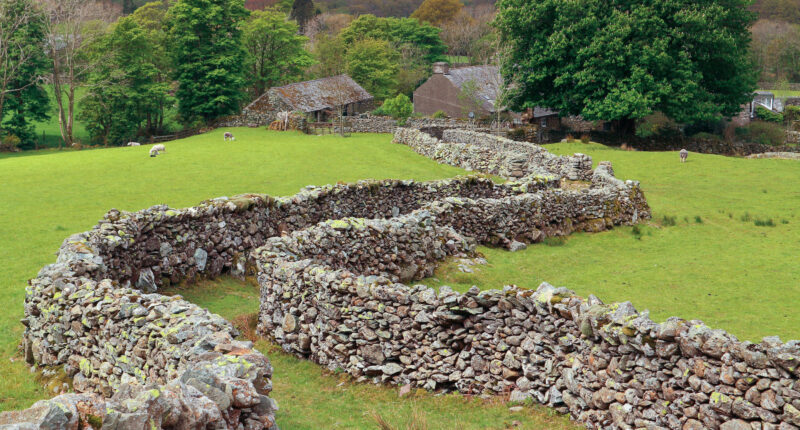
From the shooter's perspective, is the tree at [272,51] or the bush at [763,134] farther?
the tree at [272,51]

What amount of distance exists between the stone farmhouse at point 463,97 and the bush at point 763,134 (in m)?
18.0

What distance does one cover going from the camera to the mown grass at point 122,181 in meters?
14.5

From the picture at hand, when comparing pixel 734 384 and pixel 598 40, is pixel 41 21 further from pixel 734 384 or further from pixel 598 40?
pixel 734 384

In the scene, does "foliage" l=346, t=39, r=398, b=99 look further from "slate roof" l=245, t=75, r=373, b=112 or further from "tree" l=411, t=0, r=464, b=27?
"tree" l=411, t=0, r=464, b=27

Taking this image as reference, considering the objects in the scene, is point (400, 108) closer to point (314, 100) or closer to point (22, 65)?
point (314, 100)

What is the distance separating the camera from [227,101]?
220 ft

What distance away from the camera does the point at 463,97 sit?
74.1m

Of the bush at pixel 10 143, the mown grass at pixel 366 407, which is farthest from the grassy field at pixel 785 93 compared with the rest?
the mown grass at pixel 366 407

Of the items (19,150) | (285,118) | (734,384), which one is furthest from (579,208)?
(19,150)

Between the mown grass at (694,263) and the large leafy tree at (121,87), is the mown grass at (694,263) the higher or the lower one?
the lower one

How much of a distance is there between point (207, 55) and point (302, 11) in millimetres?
90707

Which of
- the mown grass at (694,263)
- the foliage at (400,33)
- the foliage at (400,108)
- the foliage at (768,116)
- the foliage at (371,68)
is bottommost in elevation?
the mown grass at (694,263)

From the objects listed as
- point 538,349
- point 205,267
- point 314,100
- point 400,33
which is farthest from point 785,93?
point 538,349

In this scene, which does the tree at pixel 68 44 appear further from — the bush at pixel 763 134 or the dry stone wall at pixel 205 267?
the bush at pixel 763 134
